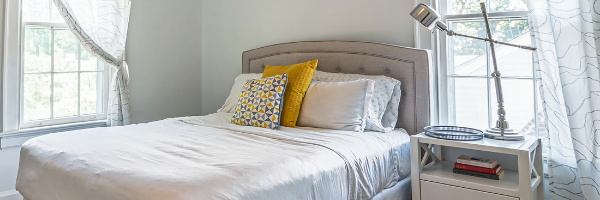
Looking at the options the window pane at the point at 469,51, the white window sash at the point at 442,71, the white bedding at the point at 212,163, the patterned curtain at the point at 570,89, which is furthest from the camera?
the white window sash at the point at 442,71

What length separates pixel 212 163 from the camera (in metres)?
1.54

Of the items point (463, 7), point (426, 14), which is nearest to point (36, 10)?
point (426, 14)

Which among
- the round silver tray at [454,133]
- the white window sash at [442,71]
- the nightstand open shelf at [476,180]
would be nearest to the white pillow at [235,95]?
the white window sash at [442,71]

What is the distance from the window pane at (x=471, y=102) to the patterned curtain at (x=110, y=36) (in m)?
2.51

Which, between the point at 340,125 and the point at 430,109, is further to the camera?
the point at 430,109

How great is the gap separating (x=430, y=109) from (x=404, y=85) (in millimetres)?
220

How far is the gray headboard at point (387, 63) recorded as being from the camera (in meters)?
2.45

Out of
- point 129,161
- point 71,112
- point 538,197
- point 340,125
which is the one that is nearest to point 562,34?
point 538,197

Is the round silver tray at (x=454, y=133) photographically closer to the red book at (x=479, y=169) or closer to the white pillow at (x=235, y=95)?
the red book at (x=479, y=169)

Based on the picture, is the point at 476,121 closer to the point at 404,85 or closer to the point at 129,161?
the point at 404,85

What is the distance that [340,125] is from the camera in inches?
90.2

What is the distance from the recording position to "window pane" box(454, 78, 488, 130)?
243 centimetres

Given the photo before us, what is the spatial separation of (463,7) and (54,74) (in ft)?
9.74

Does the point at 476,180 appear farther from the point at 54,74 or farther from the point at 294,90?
the point at 54,74
